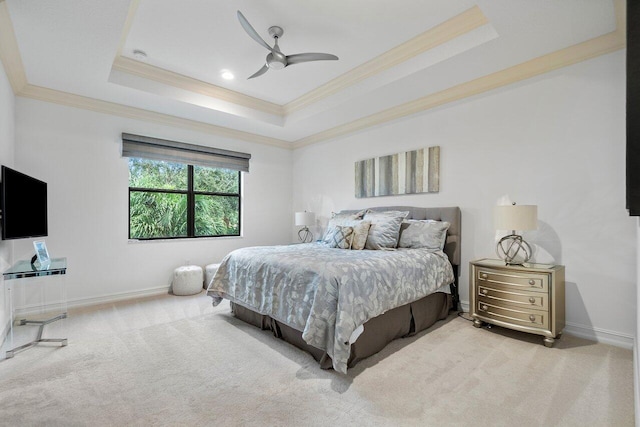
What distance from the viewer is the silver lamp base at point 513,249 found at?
2.92 metres

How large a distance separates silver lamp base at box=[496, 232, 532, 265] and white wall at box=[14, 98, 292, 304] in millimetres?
3970

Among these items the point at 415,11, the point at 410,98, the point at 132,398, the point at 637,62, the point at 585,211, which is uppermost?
the point at 415,11

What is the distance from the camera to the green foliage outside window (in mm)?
4180

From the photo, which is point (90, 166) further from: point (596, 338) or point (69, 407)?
point (596, 338)

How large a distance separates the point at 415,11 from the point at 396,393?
9.42ft

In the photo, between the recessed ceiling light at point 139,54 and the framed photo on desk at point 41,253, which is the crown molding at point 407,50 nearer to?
the recessed ceiling light at point 139,54

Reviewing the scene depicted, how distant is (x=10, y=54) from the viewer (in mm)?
2594

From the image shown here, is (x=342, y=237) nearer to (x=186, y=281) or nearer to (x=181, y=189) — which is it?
(x=186, y=281)

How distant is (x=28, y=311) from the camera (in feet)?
10.7

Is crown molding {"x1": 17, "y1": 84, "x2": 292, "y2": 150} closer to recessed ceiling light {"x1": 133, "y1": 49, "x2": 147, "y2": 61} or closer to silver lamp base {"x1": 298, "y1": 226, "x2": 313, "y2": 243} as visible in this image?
recessed ceiling light {"x1": 133, "y1": 49, "x2": 147, "y2": 61}

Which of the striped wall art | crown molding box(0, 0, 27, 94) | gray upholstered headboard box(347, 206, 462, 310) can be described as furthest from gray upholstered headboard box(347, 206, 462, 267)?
crown molding box(0, 0, 27, 94)

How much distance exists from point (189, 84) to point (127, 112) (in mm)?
946

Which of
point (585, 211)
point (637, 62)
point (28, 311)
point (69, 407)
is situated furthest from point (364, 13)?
point (28, 311)

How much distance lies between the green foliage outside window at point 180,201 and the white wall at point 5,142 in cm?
120
